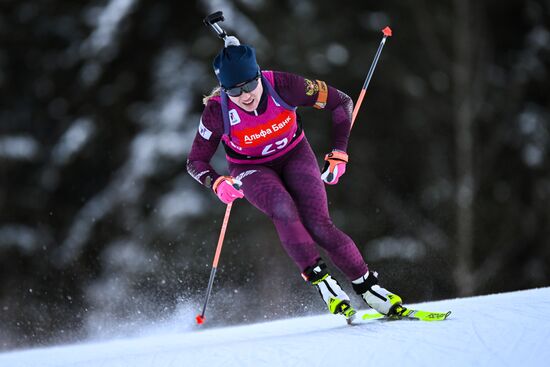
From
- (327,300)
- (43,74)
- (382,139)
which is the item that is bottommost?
(43,74)

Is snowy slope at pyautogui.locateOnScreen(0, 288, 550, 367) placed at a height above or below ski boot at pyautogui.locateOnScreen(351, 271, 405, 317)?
above

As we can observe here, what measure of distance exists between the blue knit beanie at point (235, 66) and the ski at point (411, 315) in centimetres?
125

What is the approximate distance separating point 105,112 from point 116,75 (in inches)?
23.0

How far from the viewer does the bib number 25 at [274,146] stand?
3270 mm

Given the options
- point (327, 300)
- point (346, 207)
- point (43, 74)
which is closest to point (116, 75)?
point (43, 74)

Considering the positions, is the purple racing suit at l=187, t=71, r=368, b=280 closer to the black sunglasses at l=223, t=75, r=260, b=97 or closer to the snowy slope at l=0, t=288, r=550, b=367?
the black sunglasses at l=223, t=75, r=260, b=97

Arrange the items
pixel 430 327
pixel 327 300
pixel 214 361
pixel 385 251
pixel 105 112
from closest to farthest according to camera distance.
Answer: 1. pixel 214 361
2. pixel 430 327
3. pixel 327 300
4. pixel 385 251
5. pixel 105 112

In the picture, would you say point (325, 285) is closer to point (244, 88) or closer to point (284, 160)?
point (284, 160)

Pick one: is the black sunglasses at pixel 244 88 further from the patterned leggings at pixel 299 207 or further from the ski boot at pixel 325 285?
the ski boot at pixel 325 285

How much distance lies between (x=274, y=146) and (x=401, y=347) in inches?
50.2

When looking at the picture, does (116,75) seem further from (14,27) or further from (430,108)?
(430,108)

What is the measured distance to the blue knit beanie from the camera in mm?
2992

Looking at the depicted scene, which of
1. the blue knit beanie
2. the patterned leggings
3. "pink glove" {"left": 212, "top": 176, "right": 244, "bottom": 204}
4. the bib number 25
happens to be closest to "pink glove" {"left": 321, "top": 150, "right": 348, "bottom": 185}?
the patterned leggings

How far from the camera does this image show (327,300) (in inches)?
120
